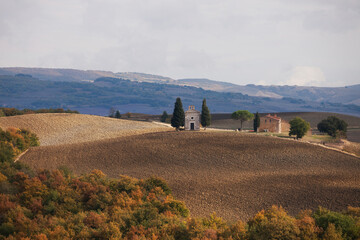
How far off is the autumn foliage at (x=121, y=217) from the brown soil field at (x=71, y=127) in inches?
1476

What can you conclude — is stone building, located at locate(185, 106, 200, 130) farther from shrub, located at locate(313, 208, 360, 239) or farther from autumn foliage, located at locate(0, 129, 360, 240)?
shrub, located at locate(313, 208, 360, 239)

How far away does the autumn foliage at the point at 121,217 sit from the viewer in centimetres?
1767

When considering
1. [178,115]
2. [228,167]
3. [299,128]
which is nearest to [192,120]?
[178,115]

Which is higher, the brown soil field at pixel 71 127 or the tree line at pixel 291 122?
the tree line at pixel 291 122

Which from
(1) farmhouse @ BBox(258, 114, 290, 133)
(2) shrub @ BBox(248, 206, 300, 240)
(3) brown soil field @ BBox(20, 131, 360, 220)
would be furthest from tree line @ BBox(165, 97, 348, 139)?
(2) shrub @ BBox(248, 206, 300, 240)

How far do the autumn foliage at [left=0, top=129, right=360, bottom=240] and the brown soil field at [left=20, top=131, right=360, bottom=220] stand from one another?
16.8 feet

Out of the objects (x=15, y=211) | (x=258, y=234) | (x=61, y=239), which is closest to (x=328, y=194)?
(x=258, y=234)

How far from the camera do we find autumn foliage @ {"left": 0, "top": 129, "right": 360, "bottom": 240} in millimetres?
17672

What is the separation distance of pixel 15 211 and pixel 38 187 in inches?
162

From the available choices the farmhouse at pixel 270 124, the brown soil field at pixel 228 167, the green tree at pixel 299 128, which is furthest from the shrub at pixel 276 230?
the farmhouse at pixel 270 124

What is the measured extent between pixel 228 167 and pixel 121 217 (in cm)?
2213

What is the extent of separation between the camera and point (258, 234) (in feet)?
57.5

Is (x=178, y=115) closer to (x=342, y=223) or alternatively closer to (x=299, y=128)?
(x=299, y=128)

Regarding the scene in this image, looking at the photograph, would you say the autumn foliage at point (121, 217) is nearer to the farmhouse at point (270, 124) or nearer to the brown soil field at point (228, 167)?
the brown soil field at point (228, 167)
